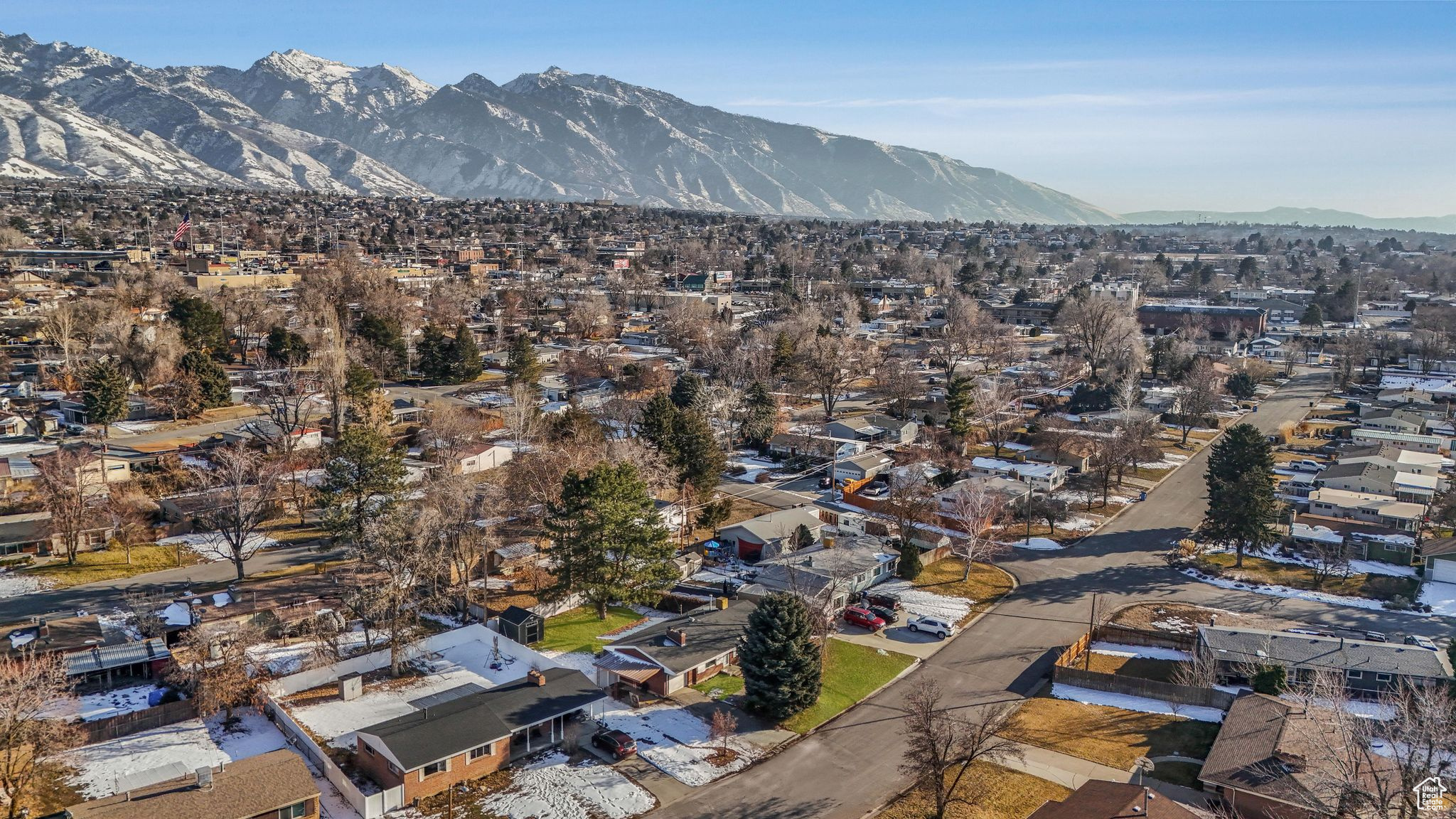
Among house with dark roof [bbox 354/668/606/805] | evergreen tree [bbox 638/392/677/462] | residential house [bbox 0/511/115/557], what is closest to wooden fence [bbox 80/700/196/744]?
house with dark roof [bbox 354/668/606/805]

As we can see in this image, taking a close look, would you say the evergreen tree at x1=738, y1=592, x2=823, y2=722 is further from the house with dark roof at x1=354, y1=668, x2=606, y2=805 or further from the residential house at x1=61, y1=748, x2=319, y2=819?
the residential house at x1=61, y1=748, x2=319, y2=819

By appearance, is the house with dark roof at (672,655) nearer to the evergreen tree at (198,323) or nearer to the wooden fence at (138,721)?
the wooden fence at (138,721)

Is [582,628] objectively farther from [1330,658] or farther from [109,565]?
[1330,658]

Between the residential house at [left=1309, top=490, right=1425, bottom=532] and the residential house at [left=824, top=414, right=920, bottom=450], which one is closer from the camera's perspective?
the residential house at [left=1309, top=490, right=1425, bottom=532]

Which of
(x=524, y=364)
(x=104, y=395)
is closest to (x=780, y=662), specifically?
(x=524, y=364)

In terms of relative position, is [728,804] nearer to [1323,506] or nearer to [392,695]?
[392,695]

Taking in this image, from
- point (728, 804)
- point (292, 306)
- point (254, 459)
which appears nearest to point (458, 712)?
point (728, 804)
